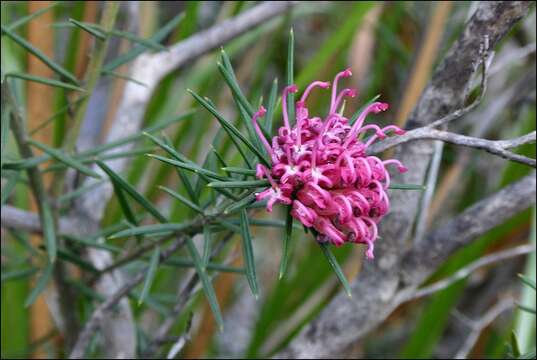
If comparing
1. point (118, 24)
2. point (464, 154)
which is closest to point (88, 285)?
point (464, 154)

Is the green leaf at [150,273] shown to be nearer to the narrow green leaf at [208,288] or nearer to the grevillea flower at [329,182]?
the narrow green leaf at [208,288]

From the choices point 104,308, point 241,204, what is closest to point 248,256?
point 241,204

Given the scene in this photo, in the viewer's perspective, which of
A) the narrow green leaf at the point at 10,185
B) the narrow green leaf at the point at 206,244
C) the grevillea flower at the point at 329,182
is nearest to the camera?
the grevillea flower at the point at 329,182

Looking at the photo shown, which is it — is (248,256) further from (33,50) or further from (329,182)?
(33,50)

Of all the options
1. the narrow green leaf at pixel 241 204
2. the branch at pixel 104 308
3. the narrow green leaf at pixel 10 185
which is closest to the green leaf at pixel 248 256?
the narrow green leaf at pixel 241 204

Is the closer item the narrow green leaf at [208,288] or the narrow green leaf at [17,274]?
the narrow green leaf at [208,288]

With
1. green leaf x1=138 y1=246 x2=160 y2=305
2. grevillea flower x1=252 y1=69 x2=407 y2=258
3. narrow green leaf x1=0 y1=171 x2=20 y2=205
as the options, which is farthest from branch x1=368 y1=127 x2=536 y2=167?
narrow green leaf x1=0 y1=171 x2=20 y2=205

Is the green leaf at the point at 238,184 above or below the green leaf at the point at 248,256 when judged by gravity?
above

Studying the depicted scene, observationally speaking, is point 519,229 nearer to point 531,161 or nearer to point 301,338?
point 301,338
